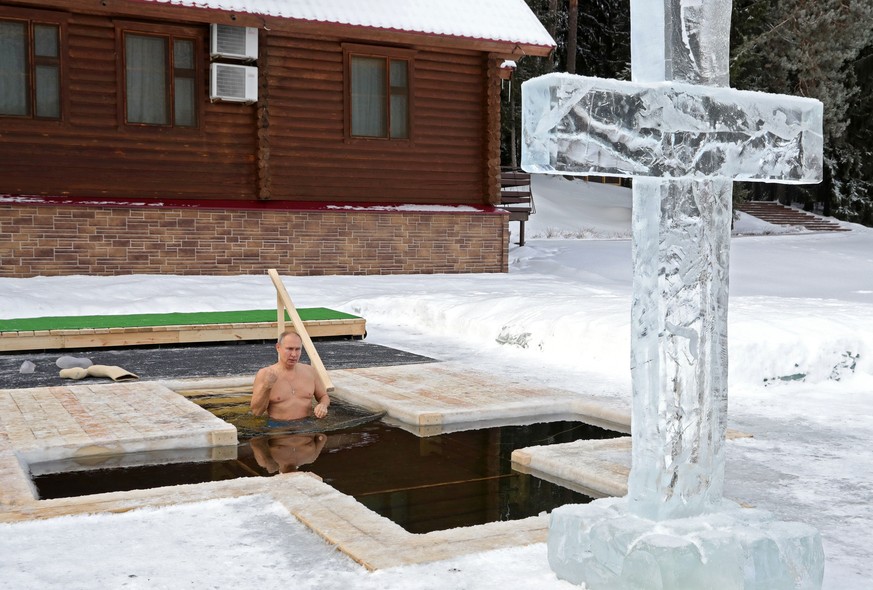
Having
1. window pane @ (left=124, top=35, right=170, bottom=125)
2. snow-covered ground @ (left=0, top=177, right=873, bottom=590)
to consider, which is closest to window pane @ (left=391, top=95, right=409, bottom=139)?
snow-covered ground @ (left=0, top=177, right=873, bottom=590)

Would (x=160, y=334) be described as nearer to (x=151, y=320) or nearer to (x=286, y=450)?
(x=151, y=320)

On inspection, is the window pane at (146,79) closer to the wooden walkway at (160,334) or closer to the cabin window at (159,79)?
the cabin window at (159,79)

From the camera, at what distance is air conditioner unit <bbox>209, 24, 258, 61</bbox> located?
15.7 m

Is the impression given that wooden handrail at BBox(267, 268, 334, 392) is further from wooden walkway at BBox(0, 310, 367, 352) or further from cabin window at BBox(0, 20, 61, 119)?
cabin window at BBox(0, 20, 61, 119)

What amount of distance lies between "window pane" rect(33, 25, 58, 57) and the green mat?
565cm

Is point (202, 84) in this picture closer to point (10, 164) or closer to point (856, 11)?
point (10, 164)

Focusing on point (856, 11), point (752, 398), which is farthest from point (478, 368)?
point (856, 11)

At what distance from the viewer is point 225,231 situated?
634 inches

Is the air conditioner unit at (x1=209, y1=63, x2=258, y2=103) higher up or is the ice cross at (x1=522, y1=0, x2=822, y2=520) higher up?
the air conditioner unit at (x1=209, y1=63, x2=258, y2=103)

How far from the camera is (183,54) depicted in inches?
628

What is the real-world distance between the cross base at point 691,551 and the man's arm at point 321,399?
3.56m

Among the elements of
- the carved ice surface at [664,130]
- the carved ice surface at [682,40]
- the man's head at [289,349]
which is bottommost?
the man's head at [289,349]

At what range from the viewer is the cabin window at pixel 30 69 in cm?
1480

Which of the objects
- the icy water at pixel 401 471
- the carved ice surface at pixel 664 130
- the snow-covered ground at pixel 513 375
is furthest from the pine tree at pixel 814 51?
the carved ice surface at pixel 664 130
